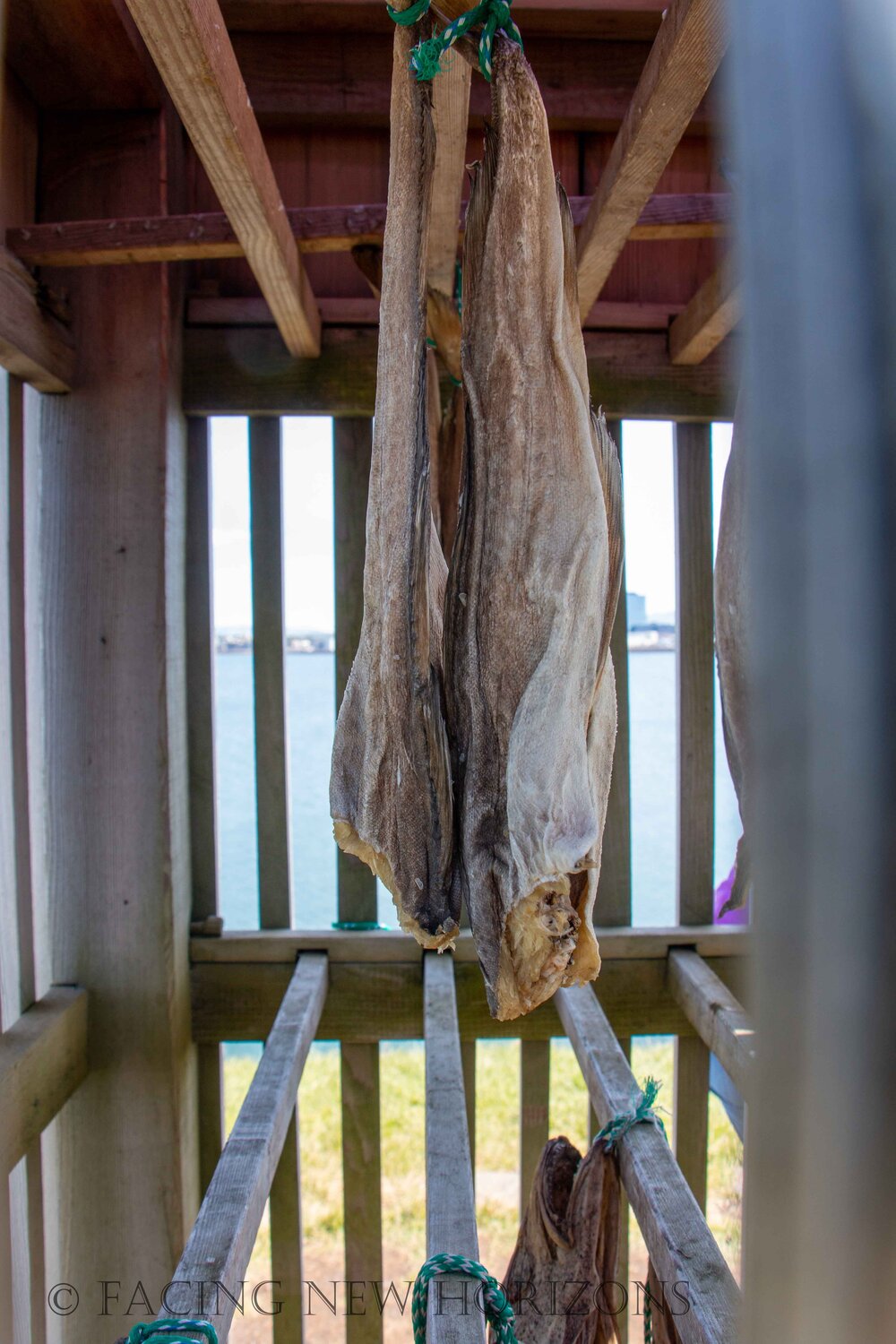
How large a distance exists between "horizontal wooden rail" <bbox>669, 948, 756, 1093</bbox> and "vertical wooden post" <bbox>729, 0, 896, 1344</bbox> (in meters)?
1.46

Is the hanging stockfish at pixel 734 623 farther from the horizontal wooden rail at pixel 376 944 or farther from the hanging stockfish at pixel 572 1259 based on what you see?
the horizontal wooden rail at pixel 376 944

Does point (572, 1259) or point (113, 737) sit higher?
point (113, 737)

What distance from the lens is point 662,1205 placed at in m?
1.29

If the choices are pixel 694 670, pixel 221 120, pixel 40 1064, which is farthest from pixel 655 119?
pixel 40 1064

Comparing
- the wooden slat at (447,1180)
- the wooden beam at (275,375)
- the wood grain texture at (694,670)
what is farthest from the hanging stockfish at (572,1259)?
the wooden beam at (275,375)

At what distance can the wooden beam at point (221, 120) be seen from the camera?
0.99 m

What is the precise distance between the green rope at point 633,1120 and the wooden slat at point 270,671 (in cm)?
102

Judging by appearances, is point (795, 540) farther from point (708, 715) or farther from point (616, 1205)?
point (708, 715)

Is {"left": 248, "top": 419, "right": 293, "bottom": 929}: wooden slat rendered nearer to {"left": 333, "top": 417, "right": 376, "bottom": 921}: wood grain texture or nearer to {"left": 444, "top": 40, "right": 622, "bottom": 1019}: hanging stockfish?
{"left": 333, "top": 417, "right": 376, "bottom": 921}: wood grain texture

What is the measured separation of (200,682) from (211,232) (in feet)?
3.42

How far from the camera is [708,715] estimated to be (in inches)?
89.9

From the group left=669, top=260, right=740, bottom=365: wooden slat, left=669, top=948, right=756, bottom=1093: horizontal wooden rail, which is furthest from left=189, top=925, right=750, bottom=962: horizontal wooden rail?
left=669, top=260, right=740, bottom=365: wooden slat

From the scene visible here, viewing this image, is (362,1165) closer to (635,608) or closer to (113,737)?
(113,737)

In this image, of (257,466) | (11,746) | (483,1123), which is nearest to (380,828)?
(11,746)
